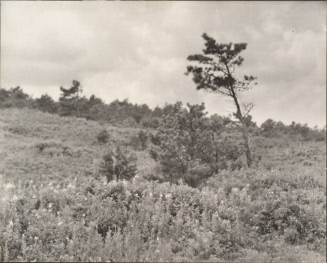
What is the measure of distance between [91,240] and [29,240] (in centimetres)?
95

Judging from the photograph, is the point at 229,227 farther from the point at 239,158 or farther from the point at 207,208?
the point at 239,158

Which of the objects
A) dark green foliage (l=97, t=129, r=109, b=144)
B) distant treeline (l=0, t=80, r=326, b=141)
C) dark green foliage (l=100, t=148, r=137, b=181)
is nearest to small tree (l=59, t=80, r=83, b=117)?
distant treeline (l=0, t=80, r=326, b=141)

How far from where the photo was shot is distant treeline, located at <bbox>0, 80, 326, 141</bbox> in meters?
52.0

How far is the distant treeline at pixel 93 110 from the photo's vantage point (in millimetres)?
52031

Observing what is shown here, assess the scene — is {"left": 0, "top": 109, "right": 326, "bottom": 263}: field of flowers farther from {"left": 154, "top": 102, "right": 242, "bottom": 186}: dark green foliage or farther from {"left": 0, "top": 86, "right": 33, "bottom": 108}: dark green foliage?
{"left": 0, "top": 86, "right": 33, "bottom": 108}: dark green foliage

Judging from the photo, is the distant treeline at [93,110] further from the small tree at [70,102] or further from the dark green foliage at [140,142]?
the dark green foliage at [140,142]

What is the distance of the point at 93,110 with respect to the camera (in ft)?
208

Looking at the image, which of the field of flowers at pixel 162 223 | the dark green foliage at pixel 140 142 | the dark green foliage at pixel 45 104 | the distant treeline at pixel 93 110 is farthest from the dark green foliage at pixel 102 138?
the field of flowers at pixel 162 223

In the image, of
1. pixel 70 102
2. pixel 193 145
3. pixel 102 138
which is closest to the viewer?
pixel 193 145

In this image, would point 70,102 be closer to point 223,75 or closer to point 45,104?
point 45,104

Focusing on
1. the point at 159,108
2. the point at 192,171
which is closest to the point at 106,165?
the point at 192,171

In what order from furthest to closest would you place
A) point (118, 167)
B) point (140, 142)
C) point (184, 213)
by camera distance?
point (140, 142), point (118, 167), point (184, 213)

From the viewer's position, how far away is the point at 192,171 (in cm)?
1542

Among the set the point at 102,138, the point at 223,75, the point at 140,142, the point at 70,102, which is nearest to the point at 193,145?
the point at 223,75
